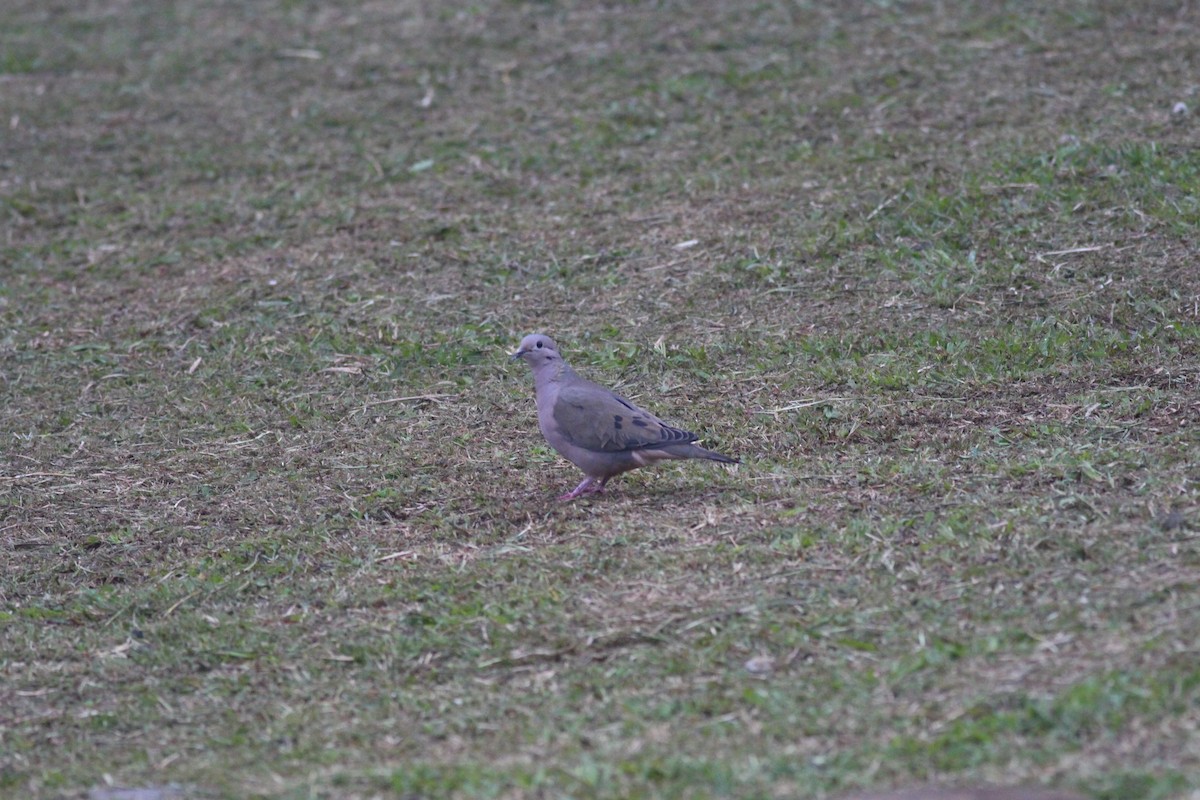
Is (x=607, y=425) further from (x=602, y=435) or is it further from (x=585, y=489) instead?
(x=585, y=489)

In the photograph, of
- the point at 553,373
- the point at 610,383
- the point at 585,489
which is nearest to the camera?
the point at 585,489

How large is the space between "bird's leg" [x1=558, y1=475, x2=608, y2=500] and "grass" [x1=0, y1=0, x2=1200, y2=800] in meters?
0.10

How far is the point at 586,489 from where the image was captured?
6.09 m

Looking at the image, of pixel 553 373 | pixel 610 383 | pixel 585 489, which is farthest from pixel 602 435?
pixel 610 383

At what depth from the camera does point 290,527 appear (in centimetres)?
593

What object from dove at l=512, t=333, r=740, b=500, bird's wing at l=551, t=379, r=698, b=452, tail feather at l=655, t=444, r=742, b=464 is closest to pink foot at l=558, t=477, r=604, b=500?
dove at l=512, t=333, r=740, b=500

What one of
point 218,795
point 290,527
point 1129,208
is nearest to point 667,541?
point 290,527

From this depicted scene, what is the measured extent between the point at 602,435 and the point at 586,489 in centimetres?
36

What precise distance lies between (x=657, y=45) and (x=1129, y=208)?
176 inches

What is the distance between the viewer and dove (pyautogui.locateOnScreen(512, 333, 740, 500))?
580 centimetres

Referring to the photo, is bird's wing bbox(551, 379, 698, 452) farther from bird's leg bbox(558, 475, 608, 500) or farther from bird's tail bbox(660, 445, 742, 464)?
bird's leg bbox(558, 475, 608, 500)

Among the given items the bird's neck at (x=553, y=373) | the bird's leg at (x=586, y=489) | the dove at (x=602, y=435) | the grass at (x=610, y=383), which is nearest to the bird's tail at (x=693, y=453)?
the dove at (x=602, y=435)

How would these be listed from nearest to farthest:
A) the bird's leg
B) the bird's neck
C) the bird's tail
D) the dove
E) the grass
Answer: the grass
the bird's tail
the dove
the bird's leg
the bird's neck

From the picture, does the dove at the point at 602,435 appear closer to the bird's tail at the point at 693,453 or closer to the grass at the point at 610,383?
the bird's tail at the point at 693,453
